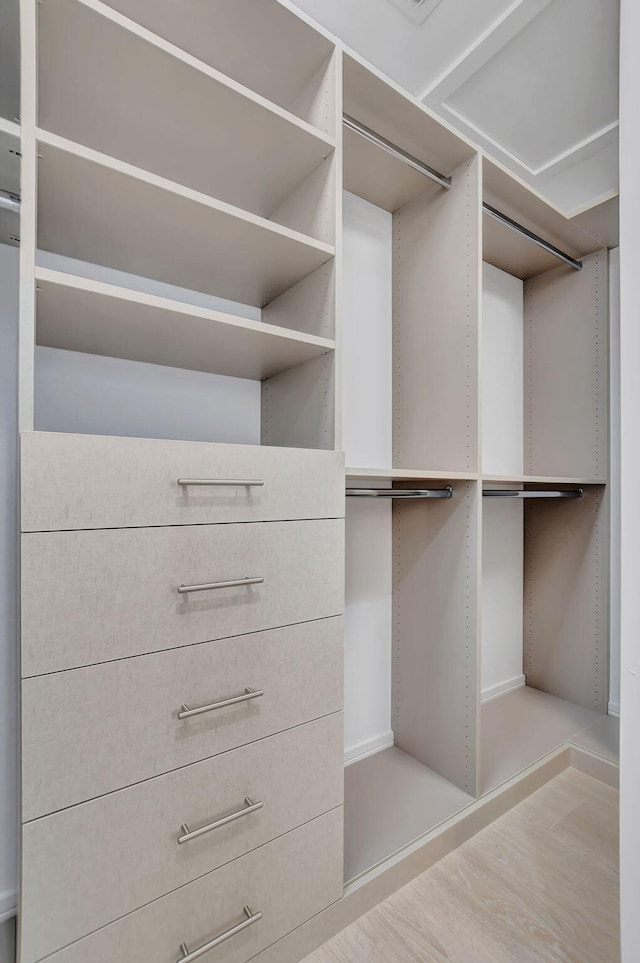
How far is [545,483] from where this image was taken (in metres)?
2.17

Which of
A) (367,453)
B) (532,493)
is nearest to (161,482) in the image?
(367,453)

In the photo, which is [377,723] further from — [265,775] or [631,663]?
[631,663]

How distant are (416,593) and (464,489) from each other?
1.51ft

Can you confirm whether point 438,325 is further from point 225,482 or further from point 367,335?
point 225,482

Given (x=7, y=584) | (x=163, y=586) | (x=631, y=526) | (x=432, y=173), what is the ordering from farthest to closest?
(x=432, y=173) → (x=7, y=584) → (x=163, y=586) → (x=631, y=526)

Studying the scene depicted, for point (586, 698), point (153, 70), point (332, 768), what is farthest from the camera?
point (586, 698)

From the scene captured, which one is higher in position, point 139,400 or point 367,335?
point 367,335

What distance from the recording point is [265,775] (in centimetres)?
106

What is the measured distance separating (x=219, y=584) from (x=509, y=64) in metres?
1.89

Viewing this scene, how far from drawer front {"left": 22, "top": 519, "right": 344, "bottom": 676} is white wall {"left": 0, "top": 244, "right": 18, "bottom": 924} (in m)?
0.44

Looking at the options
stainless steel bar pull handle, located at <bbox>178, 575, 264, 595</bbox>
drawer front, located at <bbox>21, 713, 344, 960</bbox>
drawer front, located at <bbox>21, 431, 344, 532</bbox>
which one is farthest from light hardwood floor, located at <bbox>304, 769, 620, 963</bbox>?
drawer front, located at <bbox>21, 431, 344, 532</bbox>

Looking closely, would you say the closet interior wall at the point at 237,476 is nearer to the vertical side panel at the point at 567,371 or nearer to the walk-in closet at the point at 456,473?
the walk-in closet at the point at 456,473

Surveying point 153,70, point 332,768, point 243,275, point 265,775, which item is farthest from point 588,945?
point 153,70

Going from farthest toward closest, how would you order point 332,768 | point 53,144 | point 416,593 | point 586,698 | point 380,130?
point 586,698, point 416,593, point 380,130, point 332,768, point 53,144
